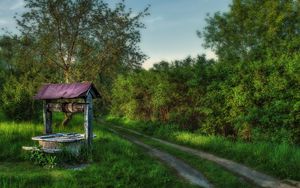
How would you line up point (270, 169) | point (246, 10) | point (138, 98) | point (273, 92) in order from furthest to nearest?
point (246, 10) < point (138, 98) < point (273, 92) < point (270, 169)

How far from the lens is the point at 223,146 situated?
604 inches

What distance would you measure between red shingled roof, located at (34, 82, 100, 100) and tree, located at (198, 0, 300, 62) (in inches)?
836

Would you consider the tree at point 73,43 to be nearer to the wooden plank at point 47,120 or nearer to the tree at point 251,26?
the wooden plank at point 47,120

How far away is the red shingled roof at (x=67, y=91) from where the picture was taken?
13.7 metres

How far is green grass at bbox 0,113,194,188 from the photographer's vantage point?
10023 millimetres

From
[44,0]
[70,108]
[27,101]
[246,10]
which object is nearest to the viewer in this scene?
[70,108]

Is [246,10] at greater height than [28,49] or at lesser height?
greater

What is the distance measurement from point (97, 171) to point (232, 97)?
8807 millimetres

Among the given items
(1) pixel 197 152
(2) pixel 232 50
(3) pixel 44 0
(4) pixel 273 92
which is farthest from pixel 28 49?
(2) pixel 232 50

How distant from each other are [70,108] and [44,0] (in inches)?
367

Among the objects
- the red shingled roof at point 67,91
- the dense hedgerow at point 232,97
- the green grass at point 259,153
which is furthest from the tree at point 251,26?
the red shingled roof at point 67,91

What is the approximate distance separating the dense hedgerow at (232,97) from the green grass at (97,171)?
511 cm

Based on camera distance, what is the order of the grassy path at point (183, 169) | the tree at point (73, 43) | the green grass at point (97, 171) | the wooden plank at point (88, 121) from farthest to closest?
the tree at point (73, 43) → the wooden plank at point (88, 121) → the grassy path at point (183, 169) → the green grass at point (97, 171)

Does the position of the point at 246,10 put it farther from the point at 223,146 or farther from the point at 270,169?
the point at 270,169
